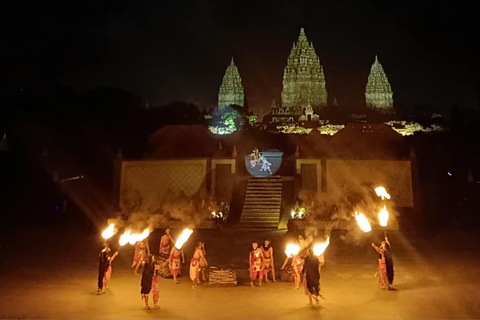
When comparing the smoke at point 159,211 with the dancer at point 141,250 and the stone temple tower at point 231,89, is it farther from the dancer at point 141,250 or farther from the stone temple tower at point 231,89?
the stone temple tower at point 231,89

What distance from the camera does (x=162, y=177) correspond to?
20.5m

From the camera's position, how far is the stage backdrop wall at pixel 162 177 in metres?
20.5

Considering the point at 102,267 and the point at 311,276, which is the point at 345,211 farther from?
the point at 102,267

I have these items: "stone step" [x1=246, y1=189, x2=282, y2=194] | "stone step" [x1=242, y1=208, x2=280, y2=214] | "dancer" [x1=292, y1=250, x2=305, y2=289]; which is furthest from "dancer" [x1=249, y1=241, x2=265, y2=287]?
"stone step" [x1=246, y1=189, x2=282, y2=194]

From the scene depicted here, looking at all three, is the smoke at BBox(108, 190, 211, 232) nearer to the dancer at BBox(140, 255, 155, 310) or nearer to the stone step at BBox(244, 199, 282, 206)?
the stone step at BBox(244, 199, 282, 206)

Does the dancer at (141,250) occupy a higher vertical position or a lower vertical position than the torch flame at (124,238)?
lower

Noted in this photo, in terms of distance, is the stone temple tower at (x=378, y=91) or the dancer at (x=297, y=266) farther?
the stone temple tower at (x=378, y=91)

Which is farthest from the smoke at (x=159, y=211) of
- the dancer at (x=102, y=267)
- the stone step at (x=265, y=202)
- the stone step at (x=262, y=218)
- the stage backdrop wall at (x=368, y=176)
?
the dancer at (x=102, y=267)

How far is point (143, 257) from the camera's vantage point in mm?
11727

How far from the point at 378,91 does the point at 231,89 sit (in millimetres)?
27016

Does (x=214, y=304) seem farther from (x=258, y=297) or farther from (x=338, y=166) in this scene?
(x=338, y=166)

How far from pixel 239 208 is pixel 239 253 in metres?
6.12

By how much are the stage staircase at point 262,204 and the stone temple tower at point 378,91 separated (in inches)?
2188

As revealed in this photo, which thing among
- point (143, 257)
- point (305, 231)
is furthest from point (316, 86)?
point (143, 257)
